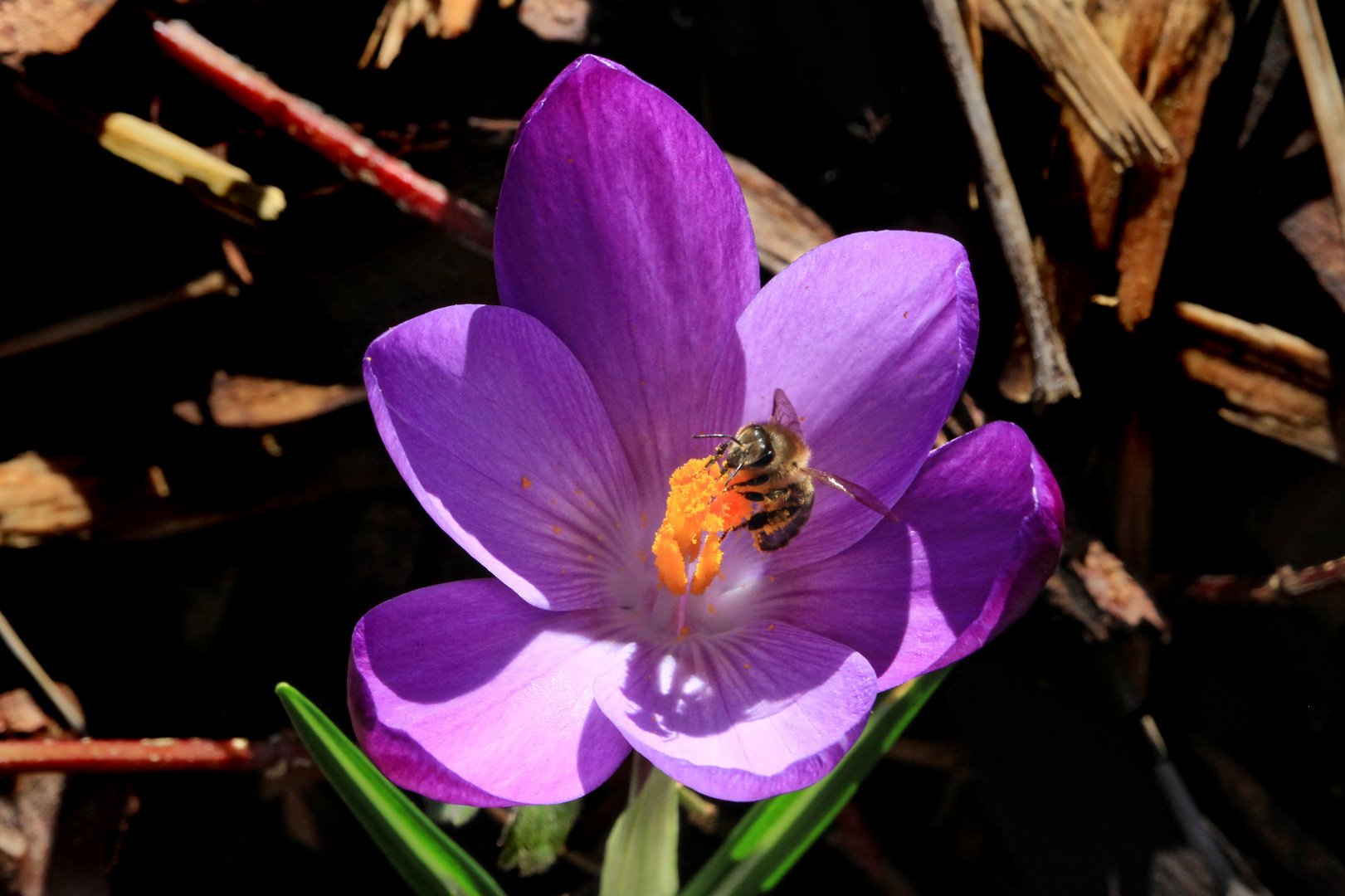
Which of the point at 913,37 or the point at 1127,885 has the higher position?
the point at 913,37

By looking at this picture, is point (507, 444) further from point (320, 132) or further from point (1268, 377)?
point (1268, 377)

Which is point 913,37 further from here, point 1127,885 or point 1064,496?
point 1127,885

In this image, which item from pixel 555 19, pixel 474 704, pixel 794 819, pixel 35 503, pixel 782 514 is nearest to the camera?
pixel 474 704

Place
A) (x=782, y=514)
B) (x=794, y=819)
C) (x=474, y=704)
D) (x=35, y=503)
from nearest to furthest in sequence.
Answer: (x=474, y=704), (x=782, y=514), (x=794, y=819), (x=35, y=503)

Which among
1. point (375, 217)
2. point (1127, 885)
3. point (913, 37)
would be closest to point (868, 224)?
point (913, 37)

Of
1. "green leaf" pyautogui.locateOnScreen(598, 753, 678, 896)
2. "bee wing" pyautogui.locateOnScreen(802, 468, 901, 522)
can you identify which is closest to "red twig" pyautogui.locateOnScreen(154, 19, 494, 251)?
"bee wing" pyautogui.locateOnScreen(802, 468, 901, 522)

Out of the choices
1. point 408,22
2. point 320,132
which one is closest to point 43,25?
point 320,132

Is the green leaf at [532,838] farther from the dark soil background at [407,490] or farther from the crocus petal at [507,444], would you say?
the crocus petal at [507,444]
